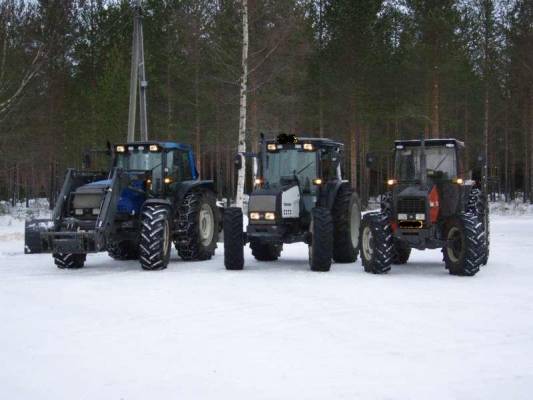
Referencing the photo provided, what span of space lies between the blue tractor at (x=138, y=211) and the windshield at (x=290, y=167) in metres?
1.64

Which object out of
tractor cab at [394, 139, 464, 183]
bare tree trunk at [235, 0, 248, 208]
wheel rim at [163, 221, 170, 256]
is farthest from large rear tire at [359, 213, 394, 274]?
bare tree trunk at [235, 0, 248, 208]

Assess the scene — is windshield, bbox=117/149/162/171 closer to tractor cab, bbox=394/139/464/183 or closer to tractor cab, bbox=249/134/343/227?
tractor cab, bbox=249/134/343/227

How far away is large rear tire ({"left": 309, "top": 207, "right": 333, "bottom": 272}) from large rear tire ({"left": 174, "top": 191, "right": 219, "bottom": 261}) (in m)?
2.72

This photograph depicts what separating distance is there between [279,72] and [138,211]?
561 inches

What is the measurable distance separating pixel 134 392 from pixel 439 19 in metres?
28.4

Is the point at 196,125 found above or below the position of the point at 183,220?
above

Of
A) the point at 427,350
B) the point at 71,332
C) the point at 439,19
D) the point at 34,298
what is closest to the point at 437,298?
the point at 427,350

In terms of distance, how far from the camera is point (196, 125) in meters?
35.9

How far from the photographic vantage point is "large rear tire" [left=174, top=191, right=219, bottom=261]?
1412cm

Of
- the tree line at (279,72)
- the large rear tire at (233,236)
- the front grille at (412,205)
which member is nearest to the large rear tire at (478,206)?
the front grille at (412,205)

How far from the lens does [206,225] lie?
1512 cm

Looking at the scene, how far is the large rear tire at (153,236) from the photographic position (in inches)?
496

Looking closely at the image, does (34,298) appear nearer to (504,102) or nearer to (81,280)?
(81,280)

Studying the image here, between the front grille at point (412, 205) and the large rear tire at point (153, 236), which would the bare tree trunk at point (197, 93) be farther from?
the front grille at point (412, 205)
